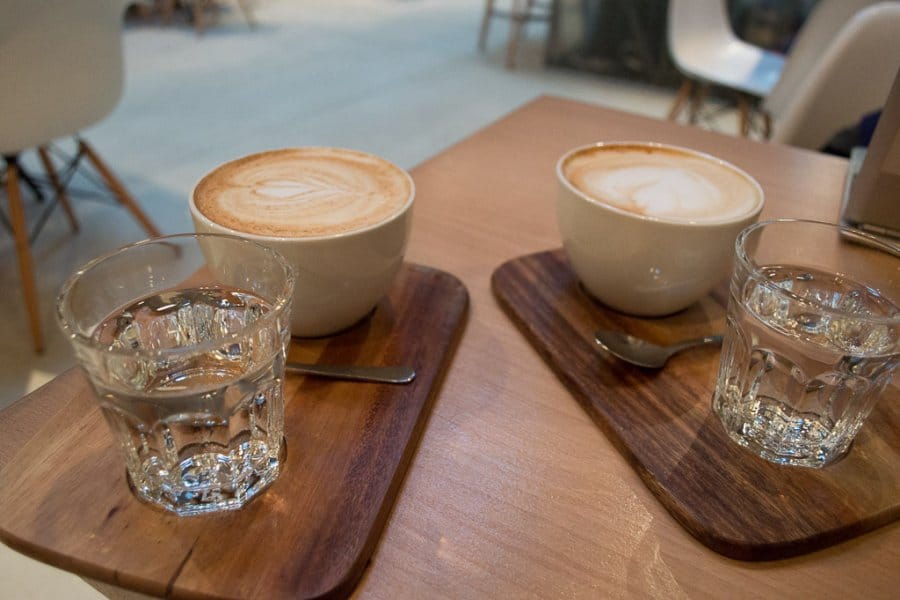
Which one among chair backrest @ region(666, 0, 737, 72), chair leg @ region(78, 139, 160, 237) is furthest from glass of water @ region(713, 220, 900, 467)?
chair backrest @ region(666, 0, 737, 72)

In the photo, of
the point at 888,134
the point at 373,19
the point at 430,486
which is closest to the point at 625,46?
the point at 373,19

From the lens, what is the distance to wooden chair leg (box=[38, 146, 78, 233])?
1.59 meters

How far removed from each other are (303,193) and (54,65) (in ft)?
3.24

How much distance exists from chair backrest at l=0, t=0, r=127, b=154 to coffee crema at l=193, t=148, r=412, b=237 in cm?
87

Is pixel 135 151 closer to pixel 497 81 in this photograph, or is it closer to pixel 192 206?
pixel 497 81

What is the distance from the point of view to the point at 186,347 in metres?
0.34

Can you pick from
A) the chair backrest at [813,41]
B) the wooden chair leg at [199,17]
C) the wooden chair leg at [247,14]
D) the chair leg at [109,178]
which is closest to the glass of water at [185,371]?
the chair leg at [109,178]

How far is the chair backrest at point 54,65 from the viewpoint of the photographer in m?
1.13

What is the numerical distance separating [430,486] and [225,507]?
0.12 m

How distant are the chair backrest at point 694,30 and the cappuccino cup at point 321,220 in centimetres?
182

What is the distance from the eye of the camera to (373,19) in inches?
175

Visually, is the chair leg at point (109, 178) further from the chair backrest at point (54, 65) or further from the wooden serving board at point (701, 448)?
the wooden serving board at point (701, 448)

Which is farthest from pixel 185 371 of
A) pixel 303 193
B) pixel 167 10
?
pixel 167 10

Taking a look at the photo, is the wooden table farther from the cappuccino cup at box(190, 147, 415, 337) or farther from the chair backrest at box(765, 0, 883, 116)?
the chair backrest at box(765, 0, 883, 116)
